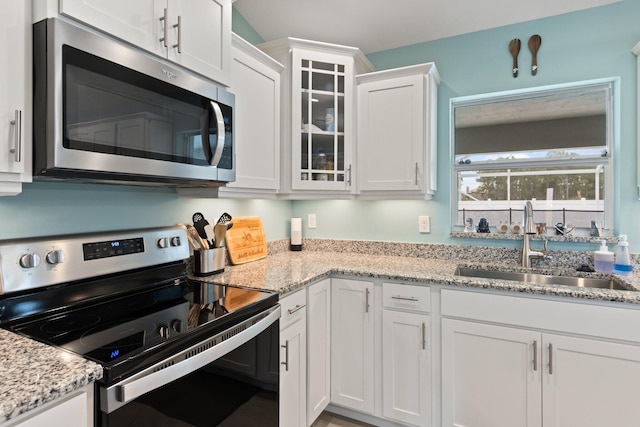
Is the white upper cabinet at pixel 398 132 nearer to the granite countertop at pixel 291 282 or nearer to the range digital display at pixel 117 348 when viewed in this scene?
the granite countertop at pixel 291 282

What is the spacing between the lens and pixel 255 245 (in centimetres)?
224

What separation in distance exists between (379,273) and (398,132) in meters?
0.92

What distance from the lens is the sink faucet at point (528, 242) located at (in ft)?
6.68

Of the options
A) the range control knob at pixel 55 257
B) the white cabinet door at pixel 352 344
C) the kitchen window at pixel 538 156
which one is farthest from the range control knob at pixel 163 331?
the kitchen window at pixel 538 156

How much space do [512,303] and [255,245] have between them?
1.48 metres

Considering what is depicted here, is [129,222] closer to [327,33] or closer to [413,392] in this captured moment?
[413,392]

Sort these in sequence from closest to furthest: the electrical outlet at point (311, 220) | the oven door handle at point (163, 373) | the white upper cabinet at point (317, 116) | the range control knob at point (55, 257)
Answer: the oven door handle at point (163, 373) < the range control knob at point (55, 257) < the white upper cabinet at point (317, 116) < the electrical outlet at point (311, 220)

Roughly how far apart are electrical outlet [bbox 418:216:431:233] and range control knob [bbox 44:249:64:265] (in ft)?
6.60

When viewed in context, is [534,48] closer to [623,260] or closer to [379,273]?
[623,260]

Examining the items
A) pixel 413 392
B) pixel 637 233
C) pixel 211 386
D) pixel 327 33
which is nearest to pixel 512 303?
pixel 413 392

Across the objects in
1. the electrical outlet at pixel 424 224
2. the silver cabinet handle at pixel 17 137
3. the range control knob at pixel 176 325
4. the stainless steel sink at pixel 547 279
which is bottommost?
the stainless steel sink at pixel 547 279

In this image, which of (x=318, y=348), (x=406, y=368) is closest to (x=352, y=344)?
(x=318, y=348)

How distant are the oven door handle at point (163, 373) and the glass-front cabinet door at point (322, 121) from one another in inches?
46.0

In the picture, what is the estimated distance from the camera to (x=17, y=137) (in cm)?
94
